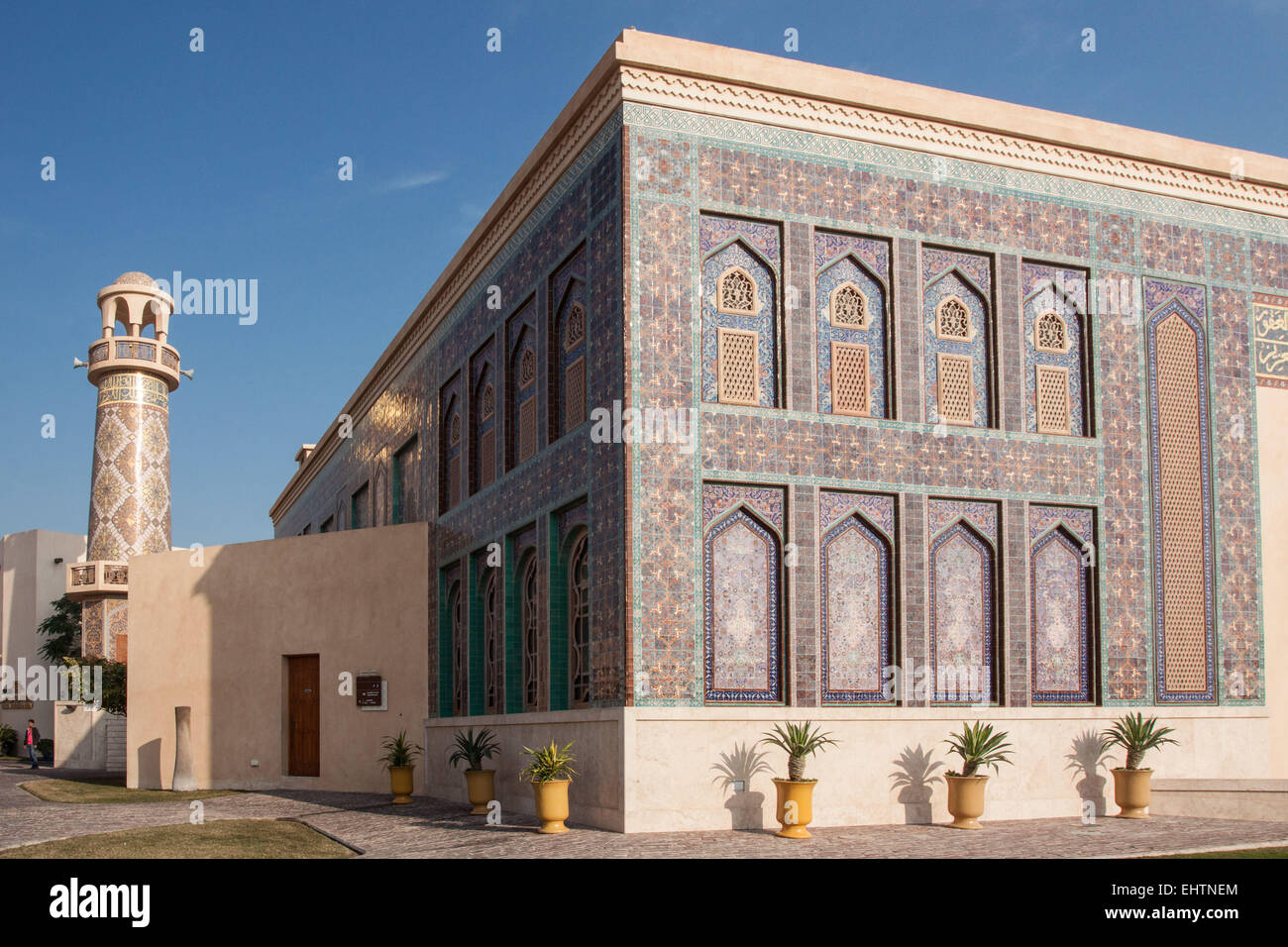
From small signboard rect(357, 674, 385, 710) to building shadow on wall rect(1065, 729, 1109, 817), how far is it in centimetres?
1036

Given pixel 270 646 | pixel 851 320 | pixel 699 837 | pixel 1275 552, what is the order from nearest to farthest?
1. pixel 699 837
2. pixel 851 320
3. pixel 1275 552
4. pixel 270 646

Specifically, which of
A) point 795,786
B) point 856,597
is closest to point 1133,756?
point 856,597

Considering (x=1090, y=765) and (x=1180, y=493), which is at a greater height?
(x=1180, y=493)

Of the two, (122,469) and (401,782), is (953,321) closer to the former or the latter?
(401,782)

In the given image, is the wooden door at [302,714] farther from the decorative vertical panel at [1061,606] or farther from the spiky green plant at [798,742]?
the decorative vertical panel at [1061,606]

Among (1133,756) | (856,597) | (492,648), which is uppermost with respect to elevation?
(856,597)

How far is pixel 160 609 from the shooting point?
68.8ft

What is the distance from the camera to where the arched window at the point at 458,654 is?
59.1 feet

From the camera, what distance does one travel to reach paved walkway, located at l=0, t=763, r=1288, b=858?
10438 millimetres

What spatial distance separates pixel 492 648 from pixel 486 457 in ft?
8.80

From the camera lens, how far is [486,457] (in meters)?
17.8

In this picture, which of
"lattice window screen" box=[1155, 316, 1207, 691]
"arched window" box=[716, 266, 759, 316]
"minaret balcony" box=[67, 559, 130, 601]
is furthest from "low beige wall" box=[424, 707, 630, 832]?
"minaret balcony" box=[67, 559, 130, 601]
